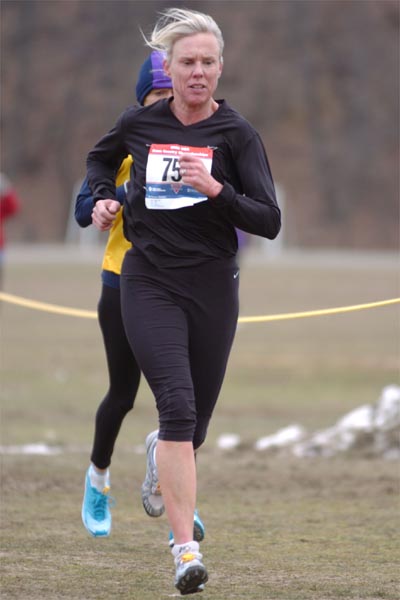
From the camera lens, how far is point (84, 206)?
577 centimetres

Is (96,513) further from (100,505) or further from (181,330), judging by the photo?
(181,330)

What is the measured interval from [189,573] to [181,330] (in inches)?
37.0

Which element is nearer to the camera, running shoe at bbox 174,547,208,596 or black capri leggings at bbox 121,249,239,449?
running shoe at bbox 174,547,208,596

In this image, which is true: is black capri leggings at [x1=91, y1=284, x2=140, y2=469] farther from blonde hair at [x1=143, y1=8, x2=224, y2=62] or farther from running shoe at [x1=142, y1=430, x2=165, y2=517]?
blonde hair at [x1=143, y1=8, x2=224, y2=62]

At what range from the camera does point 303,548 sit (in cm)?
599

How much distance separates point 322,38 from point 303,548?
156 ft

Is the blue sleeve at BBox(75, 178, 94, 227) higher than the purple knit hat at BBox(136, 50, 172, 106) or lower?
lower

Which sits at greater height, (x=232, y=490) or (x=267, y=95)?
(x=232, y=490)

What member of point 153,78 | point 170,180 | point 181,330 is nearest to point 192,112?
point 170,180

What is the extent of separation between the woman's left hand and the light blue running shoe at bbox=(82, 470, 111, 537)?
190cm

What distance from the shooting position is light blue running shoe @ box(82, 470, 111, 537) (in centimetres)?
609

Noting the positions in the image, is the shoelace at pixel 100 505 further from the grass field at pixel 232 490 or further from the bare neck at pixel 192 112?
the bare neck at pixel 192 112

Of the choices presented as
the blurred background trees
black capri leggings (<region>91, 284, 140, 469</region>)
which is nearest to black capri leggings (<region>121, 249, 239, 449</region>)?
black capri leggings (<region>91, 284, 140, 469</region>)

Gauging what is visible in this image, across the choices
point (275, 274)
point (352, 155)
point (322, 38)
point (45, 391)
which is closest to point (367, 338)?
point (45, 391)
